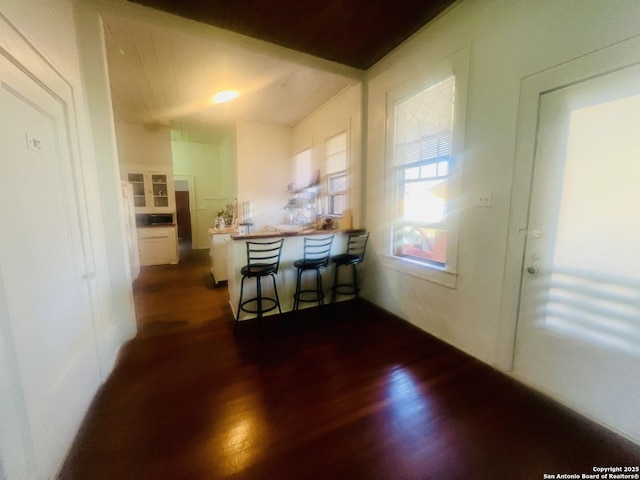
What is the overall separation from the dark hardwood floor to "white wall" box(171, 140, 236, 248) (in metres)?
5.21

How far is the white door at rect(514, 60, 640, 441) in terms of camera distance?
4.88 feet

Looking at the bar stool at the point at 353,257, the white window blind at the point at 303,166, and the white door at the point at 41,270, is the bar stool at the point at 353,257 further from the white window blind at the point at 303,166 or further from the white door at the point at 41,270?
the white door at the point at 41,270

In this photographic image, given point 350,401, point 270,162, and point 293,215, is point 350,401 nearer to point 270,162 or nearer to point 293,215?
point 293,215

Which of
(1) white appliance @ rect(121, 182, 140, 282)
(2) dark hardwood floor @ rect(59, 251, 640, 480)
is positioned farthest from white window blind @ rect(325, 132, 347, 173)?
(1) white appliance @ rect(121, 182, 140, 282)

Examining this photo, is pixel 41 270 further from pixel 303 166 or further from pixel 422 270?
pixel 303 166

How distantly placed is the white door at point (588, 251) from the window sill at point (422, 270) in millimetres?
616

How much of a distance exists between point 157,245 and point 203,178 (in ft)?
8.42

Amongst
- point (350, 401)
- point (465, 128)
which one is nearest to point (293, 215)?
point (465, 128)

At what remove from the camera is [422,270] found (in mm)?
2809

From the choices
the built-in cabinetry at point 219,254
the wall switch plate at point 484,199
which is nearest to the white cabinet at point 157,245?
the built-in cabinetry at point 219,254

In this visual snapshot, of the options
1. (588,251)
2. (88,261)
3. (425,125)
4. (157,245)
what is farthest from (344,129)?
(157,245)

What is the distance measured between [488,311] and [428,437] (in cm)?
118

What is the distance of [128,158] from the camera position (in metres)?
5.46

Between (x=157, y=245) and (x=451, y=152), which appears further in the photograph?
(x=157, y=245)
